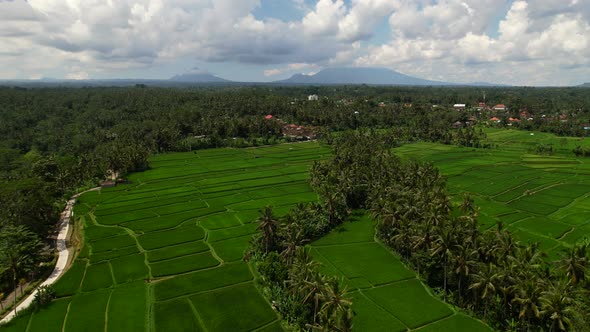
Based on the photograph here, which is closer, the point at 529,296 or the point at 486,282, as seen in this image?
the point at 529,296

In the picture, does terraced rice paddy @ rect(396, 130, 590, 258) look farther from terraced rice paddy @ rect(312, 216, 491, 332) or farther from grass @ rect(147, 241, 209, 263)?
grass @ rect(147, 241, 209, 263)

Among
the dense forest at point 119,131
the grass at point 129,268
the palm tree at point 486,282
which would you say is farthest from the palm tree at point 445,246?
the dense forest at point 119,131

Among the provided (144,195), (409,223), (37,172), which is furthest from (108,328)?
(37,172)

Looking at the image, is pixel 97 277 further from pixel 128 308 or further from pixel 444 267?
pixel 444 267

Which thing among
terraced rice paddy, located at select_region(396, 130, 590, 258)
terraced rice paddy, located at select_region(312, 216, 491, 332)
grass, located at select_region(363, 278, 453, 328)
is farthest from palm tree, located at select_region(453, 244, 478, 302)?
terraced rice paddy, located at select_region(396, 130, 590, 258)

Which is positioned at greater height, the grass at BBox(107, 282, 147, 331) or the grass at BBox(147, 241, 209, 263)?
the grass at BBox(107, 282, 147, 331)

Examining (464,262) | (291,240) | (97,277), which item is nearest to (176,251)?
(97,277)
